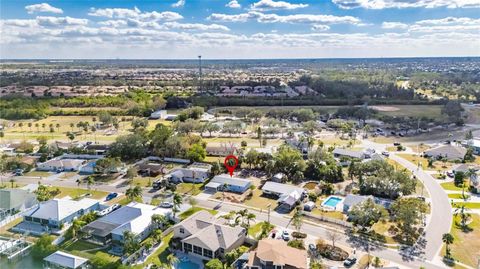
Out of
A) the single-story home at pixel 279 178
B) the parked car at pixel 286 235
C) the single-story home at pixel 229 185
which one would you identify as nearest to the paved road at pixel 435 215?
the parked car at pixel 286 235

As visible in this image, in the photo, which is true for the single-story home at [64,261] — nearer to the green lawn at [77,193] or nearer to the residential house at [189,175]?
the green lawn at [77,193]

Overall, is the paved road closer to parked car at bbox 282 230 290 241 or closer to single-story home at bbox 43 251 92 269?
parked car at bbox 282 230 290 241

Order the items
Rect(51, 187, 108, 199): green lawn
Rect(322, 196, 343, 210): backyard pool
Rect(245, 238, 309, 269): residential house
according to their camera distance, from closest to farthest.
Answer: Rect(245, 238, 309, 269): residential house < Rect(322, 196, 343, 210): backyard pool < Rect(51, 187, 108, 199): green lawn

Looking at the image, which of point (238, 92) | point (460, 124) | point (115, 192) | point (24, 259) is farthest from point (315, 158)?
point (238, 92)

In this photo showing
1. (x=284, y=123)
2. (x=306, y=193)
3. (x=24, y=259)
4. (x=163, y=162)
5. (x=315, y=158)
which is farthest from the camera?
(x=284, y=123)

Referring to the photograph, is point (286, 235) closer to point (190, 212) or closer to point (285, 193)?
point (285, 193)

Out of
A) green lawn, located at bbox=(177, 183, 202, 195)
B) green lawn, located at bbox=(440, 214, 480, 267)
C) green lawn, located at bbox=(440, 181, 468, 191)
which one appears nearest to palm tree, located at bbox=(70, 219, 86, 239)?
green lawn, located at bbox=(177, 183, 202, 195)

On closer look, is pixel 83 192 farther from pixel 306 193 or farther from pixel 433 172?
pixel 433 172
